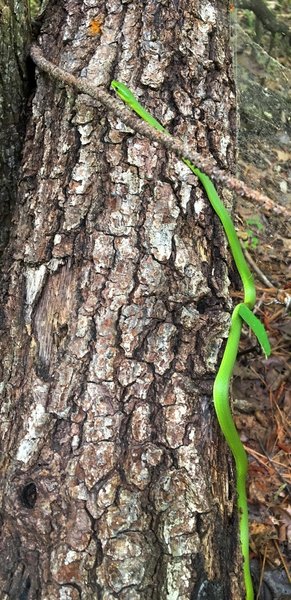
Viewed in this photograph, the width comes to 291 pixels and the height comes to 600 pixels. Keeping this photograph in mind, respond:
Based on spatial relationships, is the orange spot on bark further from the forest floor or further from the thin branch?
the forest floor

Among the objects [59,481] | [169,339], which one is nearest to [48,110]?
[169,339]

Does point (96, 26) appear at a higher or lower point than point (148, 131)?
higher

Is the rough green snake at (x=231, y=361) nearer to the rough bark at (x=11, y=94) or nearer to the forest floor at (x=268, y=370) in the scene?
the rough bark at (x=11, y=94)

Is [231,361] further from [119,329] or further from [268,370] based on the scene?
[268,370]

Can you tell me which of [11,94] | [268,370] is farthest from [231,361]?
[268,370]

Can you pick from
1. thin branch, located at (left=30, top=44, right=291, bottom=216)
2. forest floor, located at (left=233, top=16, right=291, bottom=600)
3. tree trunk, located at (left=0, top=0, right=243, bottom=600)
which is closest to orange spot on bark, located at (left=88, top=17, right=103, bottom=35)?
tree trunk, located at (left=0, top=0, right=243, bottom=600)

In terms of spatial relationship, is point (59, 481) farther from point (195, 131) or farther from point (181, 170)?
point (195, 131)

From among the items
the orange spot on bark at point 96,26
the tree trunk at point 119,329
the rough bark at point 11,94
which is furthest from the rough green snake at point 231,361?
the rough bark at point 11,94
